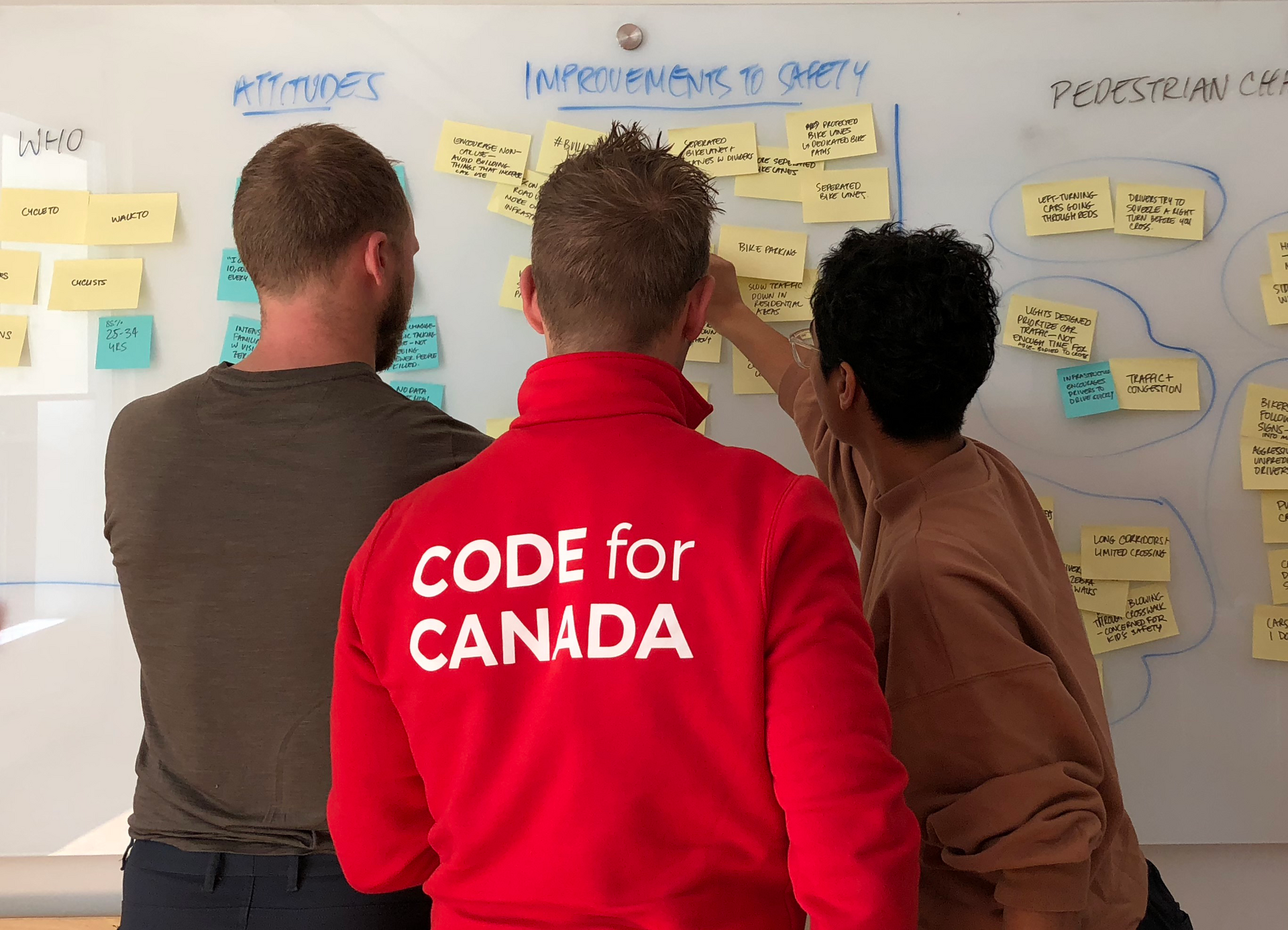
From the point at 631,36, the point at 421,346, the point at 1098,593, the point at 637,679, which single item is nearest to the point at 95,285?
the point at 421,346

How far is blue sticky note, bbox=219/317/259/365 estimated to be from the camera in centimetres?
146

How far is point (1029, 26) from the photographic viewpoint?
144cm

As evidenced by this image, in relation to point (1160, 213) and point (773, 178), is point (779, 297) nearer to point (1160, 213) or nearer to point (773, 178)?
point (773, 178)

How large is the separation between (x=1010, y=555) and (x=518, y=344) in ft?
2.67

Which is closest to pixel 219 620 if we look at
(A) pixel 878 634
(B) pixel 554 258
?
(B) pixel 554 258

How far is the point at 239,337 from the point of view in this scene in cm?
146

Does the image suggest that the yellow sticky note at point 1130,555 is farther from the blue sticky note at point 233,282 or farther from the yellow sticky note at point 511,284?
the blue sticky note at point 233,282

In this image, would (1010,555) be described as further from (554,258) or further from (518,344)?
(518,344)

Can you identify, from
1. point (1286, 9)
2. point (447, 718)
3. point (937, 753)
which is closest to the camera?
point (447, 718)

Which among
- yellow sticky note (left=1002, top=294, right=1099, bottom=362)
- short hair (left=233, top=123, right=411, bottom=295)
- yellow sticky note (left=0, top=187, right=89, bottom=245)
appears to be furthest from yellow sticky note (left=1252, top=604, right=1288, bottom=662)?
yellow sticky note (left=0, top=187, right=89, bottom=245)

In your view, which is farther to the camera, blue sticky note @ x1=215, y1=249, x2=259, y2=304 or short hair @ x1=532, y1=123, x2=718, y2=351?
blue sticky note @ x1=215, y1=249, x2=259, y2=304

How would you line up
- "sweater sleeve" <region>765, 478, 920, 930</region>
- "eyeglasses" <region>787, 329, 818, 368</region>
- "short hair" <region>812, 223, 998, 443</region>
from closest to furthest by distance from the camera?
"sweater sleeve" <region>765, 478, 920, 930</region> < "short hair" <region>812, 223, 998, 443</region> < "eyeglasses" <region>787, 329, 818, 368</region>

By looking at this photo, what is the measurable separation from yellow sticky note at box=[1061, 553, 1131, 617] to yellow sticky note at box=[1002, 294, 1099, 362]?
302mm

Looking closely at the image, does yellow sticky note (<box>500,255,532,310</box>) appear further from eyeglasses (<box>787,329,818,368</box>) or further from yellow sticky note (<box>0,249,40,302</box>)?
yellow sticky note (<box>0,249,40,302</box>)
